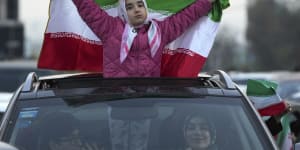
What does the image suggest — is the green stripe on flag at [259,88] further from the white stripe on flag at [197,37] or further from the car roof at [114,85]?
the car roof at [114,85]

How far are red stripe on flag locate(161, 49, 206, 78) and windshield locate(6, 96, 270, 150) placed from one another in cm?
149

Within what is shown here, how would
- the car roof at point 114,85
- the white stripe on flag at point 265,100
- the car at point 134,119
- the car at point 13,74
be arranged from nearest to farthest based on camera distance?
the car at point 134,119, the car roof at point 114,85, the white stripe on flag at point 265,100, the car at point 13,74

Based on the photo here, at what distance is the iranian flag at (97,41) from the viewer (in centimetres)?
684

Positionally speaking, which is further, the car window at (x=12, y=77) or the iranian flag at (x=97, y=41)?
the car window at (x=12, y=77)

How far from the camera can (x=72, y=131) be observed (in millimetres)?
5191

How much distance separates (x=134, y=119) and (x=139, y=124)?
44mm

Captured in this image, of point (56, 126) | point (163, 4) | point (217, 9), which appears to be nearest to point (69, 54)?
point (163, 4)

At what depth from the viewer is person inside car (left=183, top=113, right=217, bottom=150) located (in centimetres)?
523

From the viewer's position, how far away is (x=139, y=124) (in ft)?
17.0

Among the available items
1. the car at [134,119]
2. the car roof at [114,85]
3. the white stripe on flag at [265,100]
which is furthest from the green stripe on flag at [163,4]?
the car at [134,119]

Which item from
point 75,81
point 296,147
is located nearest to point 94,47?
point 75,81

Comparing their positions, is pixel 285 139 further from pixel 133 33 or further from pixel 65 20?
A: pixel 65 20

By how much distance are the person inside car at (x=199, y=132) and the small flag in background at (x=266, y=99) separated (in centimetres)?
144

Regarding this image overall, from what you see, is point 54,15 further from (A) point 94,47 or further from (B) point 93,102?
(B) point 93,102
